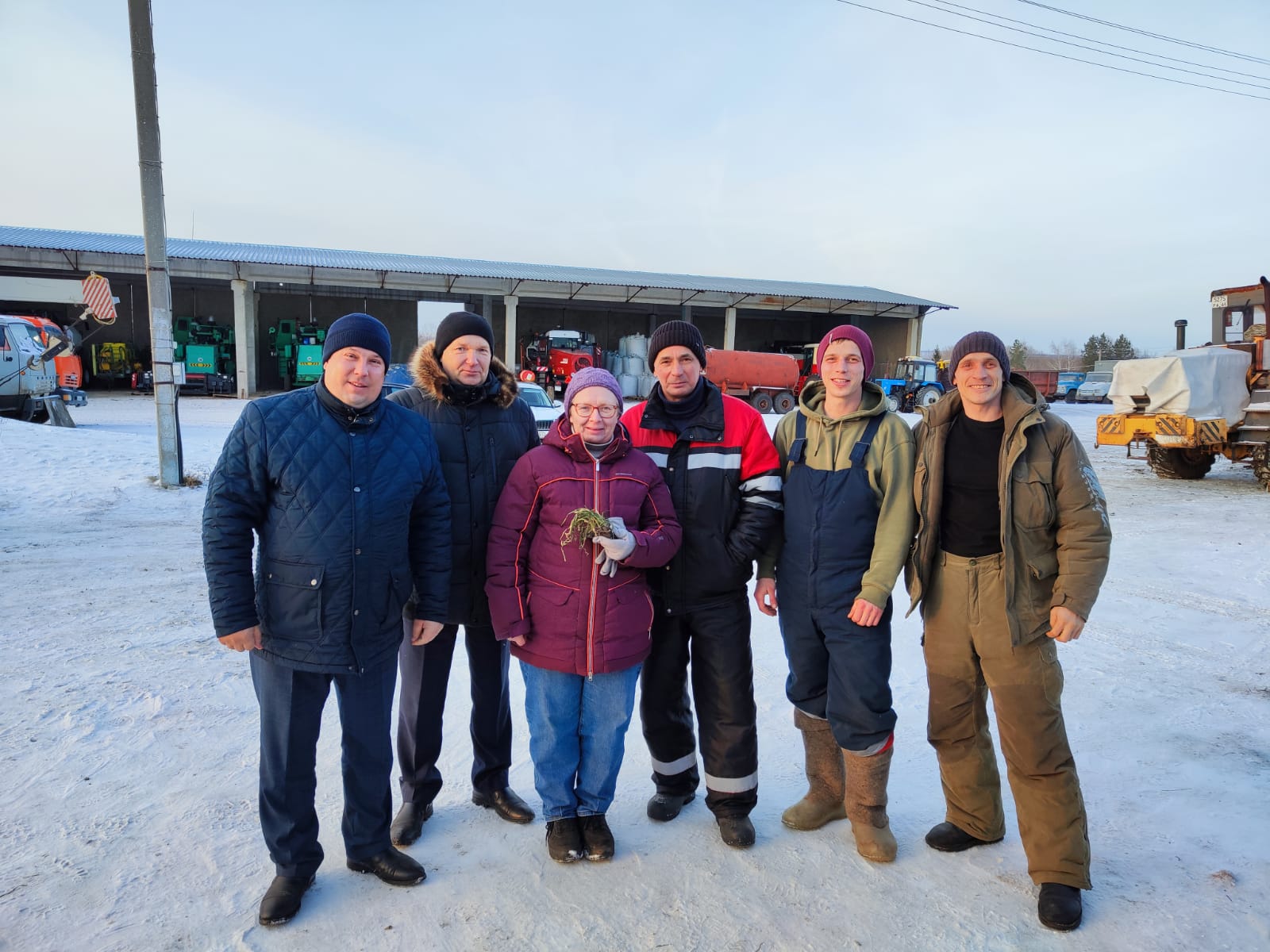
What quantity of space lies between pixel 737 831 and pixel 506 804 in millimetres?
856

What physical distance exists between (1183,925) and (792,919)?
3.82 feet

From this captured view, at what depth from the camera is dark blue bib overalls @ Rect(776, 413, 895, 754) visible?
2.71 meters

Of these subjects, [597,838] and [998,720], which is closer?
[998,720]

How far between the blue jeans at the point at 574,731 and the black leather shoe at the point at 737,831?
1.42 feet

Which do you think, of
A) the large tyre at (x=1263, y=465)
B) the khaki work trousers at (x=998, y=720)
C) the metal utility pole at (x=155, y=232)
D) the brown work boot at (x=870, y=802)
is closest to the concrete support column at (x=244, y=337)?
the metal utility pole at (x=155, y=232)

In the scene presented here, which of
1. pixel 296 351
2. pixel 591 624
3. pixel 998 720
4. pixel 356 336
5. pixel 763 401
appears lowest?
pixel 998 720

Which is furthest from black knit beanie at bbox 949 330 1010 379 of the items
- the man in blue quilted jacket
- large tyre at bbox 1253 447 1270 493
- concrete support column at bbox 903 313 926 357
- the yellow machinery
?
concrete support column at bbox 903 313 926 357

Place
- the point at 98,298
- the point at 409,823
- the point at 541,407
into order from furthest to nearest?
the point at 541,407 → the point at 98,298 → the point at 409,823

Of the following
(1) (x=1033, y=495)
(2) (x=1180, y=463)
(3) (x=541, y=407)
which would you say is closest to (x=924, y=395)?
(2) (x=1180, y=463)

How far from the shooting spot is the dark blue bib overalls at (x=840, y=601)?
8.88 feet

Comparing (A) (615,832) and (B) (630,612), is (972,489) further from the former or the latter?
(A) (615,832)

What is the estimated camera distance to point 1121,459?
49.8 ft

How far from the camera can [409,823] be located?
279 cm

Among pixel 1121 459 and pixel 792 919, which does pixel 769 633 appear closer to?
pixel 792 919
